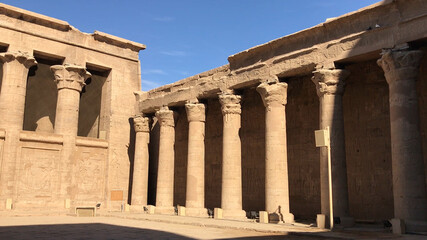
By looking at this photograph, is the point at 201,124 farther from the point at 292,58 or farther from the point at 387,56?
the point at 387,56

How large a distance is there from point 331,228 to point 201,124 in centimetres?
920

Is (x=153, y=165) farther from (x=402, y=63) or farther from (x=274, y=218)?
(x=402, y=63)

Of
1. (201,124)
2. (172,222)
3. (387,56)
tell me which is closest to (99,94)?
(201,124)

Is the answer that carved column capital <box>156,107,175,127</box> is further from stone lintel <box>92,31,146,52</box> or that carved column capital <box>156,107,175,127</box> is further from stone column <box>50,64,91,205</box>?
stone lintel <box>92,31,146,52</box>

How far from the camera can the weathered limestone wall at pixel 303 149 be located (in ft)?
58.6

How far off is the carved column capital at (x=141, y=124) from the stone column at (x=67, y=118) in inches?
124

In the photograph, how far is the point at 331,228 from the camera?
1188cm

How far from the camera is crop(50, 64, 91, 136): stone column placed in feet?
72.0

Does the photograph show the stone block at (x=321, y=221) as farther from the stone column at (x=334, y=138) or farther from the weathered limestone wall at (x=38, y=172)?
the weathered limestone wall at (x=38, y=172)

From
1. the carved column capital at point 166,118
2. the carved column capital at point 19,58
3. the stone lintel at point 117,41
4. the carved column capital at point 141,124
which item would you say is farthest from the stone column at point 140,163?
the carved column capital at point 19,58

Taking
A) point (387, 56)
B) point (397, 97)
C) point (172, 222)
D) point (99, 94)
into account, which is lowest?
point (172, 222)

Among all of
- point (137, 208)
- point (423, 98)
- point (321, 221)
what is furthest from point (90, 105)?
point (423, 98)

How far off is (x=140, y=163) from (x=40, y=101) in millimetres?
8913

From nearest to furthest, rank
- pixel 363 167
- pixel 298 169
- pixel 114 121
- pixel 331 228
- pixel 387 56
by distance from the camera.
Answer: pixel 331 228
pixel 387 56
pixel 363 167
pixel 298 169
pixel 114 121
